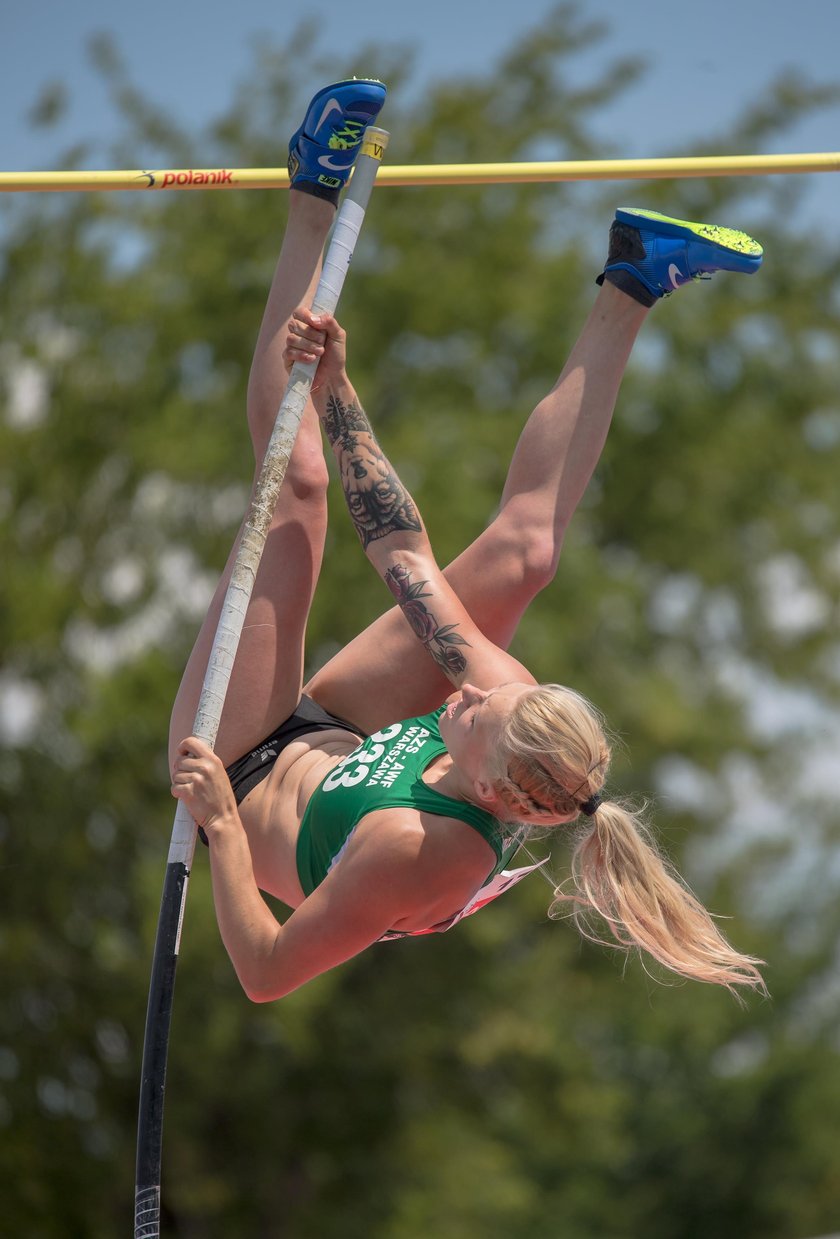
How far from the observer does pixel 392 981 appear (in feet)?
41.4

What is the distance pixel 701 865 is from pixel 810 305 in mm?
5685

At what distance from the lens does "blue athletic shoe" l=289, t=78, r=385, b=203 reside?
3.21 m

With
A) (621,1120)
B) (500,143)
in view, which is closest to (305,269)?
(500,143)

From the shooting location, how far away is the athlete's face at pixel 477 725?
9.16ft

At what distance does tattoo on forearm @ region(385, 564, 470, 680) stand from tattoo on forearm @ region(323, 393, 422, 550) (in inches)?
5.1

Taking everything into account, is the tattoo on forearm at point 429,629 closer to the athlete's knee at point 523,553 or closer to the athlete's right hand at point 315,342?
the athlete's knee at point 523,553

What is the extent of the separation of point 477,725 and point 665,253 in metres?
1.23

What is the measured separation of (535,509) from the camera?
337 cm

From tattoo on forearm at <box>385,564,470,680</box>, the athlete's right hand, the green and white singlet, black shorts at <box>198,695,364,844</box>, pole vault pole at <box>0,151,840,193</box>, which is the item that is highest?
pole vault pole at <box>0,151,840,193</box>

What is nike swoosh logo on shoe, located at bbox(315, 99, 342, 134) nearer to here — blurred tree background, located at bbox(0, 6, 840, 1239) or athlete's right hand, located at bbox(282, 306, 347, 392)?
athlete's right hand, located at bbox(282, 306, 347, 392)

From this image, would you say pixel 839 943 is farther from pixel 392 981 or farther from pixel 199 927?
pixel 199 927

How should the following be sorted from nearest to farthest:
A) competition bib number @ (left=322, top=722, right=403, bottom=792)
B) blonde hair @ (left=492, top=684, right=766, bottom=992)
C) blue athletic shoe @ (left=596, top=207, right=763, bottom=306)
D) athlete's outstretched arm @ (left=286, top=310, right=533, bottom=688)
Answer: blonde hair @ (left=492, top=684, right=766, bottom=992)
competition bib number @ (left=322, top=722, right=403, bottom=792)
athlete's outstretched arm @ (left=286, top=310, right=533, bottom=688)
blue athletic shoe @ (left=596, top=207, right=763, bottom=306)

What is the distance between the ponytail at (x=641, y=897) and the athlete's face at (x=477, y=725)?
255mm

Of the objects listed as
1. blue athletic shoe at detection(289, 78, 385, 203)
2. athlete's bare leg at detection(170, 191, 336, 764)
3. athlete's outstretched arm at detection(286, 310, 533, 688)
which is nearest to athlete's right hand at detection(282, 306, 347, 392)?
athlete's outstretched arm at detection(286, 310, 533, 688)
